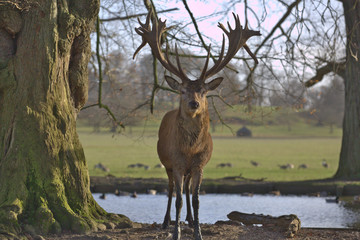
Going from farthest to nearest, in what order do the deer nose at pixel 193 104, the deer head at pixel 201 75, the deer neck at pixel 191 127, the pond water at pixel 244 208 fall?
1. the pond water at pixel 244 208
2. the deer neck at pixel 191 127
3. the deer head at pixel 201 75
4. the deer nose at pixel 193 104

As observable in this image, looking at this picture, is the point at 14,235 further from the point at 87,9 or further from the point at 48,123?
the point at 87,9

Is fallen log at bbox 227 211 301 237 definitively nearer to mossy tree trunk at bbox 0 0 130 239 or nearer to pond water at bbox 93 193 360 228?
pond water at bbox 93 193 360 228

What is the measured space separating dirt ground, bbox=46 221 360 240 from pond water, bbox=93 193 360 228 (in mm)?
1503

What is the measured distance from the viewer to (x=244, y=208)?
1141cm

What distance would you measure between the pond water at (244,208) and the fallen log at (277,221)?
1.11 m

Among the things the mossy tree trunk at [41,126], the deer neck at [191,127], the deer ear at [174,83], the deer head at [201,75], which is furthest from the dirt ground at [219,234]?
the deer ear at [174,83]

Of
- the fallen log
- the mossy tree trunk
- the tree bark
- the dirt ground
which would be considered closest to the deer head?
the mossy tree trunk

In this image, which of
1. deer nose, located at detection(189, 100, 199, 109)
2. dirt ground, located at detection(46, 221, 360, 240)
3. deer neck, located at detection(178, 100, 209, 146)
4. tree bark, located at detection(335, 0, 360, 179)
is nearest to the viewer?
deer nose, located at detection(189, 100, 199, 109)

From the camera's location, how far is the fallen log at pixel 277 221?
304 inches

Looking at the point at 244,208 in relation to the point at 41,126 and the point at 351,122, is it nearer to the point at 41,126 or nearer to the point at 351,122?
the point at 41,126

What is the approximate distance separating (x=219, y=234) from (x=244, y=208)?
3996 millimetres

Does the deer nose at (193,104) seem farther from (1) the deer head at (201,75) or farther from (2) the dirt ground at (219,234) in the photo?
(2) the dirt ground at (219,234)

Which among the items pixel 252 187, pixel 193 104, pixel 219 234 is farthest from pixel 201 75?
pixel 252 187

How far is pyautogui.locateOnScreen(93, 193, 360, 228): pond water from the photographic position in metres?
10.0
